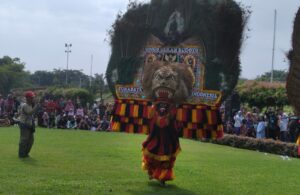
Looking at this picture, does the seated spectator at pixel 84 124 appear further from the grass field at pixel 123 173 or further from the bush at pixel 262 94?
the grass field at pixel 123 173

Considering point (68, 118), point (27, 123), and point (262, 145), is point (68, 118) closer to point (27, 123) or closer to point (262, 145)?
point (262, 145)

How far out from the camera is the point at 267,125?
19578 millimetres

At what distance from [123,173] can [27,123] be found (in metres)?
3.22

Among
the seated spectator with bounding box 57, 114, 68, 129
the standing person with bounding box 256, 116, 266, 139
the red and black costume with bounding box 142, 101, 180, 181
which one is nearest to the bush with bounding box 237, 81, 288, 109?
the standing person with bounding box 256, 116, 266, 139

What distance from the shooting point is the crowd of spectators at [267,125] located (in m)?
18.9

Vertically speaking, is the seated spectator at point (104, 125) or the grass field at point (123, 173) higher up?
the seated spectator at point (104, 125)

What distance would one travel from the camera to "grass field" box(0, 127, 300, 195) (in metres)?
8.71

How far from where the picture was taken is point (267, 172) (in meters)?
11.8

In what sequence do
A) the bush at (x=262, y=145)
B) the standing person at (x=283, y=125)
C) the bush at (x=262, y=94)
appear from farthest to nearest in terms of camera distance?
the bush at (x=262, y=94), the standing person at (x=283, y=125), the bush at (x=262, y=145)

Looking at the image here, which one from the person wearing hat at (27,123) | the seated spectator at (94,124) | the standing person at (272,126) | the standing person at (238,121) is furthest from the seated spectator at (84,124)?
the person wearing hat at (27,123)

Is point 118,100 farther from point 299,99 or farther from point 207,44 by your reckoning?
point 299,99

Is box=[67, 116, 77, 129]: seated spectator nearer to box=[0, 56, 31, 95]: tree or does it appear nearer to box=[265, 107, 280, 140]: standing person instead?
box=[265, 107, 280, 140]: standing person

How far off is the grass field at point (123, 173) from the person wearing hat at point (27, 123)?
0.96ft

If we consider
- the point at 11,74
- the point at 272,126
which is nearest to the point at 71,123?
the point at 272,126
